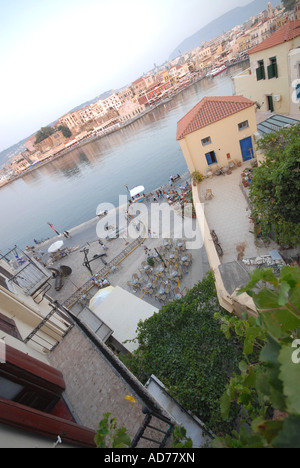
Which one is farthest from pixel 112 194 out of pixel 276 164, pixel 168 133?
pixel 276 164

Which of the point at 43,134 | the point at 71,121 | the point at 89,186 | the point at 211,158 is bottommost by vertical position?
the point at 89,186

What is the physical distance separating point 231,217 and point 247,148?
23.0 feet

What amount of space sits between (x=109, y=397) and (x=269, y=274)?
4331mm

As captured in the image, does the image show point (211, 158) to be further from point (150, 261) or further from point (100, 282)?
point (100, 282)

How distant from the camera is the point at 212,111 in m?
14.5

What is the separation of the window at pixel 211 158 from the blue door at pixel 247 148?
1.97m

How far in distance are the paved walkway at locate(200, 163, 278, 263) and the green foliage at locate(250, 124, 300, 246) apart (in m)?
1.92

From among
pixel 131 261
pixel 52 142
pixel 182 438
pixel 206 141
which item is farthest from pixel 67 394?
pixel 52 142

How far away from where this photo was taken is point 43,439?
9.82ft

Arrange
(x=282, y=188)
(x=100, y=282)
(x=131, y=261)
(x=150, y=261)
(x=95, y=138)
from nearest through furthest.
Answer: (x=282, y=188) → (x=150, y=261) → (x=100, y=282) → (x=131, y=261) → (x=95, y=138)

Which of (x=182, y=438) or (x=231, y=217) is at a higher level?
(x=182, y=438)

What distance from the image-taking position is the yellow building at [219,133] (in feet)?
46.2

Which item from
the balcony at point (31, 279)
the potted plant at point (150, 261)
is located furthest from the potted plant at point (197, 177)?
the balcony at point (31, 279)

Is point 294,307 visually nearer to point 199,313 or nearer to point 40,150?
point 199,313
